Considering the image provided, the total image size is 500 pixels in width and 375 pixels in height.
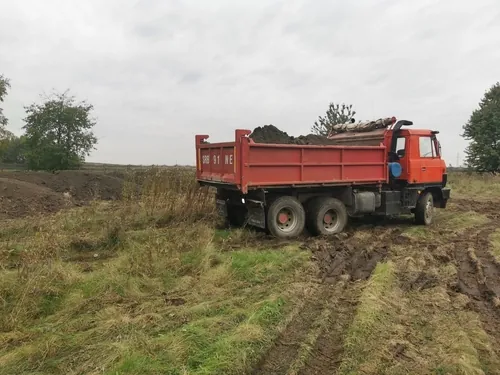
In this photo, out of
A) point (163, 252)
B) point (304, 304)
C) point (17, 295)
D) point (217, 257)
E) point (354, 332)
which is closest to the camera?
point (354, 332)

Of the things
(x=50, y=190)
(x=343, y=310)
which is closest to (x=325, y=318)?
(x=343, y=310)

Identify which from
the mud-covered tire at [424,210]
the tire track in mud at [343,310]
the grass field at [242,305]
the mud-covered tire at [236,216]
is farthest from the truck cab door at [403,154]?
the mud-covered tire at [236,216]

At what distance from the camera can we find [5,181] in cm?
1873

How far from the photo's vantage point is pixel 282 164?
901 cm

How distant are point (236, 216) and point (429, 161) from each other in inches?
224

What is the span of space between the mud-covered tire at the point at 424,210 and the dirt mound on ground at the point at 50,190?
1216 cm

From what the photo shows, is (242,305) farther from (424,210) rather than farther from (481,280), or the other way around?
(424,210)

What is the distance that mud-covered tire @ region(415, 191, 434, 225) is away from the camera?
11938 mm

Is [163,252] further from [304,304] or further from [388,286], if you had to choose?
[388,286]

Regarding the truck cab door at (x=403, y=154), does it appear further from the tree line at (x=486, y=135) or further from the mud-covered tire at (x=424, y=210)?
the tree line at (x=486, y=135)

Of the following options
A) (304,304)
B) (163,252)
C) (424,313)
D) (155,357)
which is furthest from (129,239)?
(424,313)

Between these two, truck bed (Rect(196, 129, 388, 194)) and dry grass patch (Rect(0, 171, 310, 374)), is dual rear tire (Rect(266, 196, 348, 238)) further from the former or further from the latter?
dry grass patch (Rect(0, 171, 310, 374))

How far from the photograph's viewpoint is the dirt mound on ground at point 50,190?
15.7 meters

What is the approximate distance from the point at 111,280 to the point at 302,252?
3.62 meters
